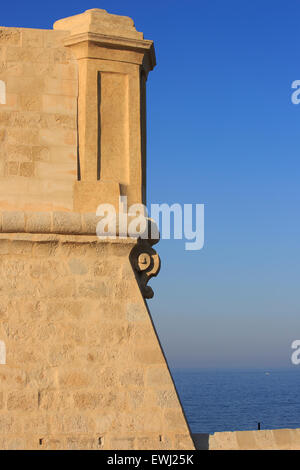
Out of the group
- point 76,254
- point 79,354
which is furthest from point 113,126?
point 79,354

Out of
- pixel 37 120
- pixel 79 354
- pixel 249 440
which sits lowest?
pixel 249 440

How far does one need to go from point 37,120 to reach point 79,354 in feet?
8.36

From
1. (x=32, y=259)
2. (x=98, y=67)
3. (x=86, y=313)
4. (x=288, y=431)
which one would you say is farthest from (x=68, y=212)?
(x=288, y=431)

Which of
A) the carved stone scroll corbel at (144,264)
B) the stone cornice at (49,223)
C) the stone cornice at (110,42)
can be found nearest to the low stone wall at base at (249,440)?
the carved stone scroll corbel at (144,264)

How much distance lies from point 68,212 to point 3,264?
2.79ft

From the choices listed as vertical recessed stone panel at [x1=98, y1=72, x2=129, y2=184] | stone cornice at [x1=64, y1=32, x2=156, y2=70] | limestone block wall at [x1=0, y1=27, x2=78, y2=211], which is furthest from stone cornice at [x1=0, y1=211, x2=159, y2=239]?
stone cornice at [x1=64, y1=32, x2=156, y2=70]

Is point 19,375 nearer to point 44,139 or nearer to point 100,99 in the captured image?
point 44,139

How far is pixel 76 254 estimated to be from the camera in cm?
718

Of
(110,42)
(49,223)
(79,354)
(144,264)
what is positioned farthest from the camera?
(110,42)

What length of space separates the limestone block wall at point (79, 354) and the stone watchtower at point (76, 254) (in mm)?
10

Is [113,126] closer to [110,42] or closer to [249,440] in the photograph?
[110,42]

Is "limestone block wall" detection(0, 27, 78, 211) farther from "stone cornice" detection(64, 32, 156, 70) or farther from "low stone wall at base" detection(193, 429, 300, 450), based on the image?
"low stone wall at base" detection(193, 429, 300, 450)
